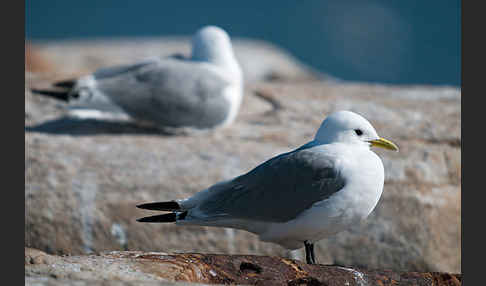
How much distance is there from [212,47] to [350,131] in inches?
120

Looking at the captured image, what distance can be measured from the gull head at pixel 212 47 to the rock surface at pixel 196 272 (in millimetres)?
3325

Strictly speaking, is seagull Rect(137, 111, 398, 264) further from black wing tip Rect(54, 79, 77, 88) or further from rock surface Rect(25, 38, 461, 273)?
black wing tip Rect(54, 79, 77, 88)

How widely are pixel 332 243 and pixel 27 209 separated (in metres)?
2.59

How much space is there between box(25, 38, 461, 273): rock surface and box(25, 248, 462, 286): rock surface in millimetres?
1841

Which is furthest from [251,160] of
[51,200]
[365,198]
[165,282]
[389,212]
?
[165,282]

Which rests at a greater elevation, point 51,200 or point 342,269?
point 51,200

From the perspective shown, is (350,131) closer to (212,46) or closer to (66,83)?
(212,46)

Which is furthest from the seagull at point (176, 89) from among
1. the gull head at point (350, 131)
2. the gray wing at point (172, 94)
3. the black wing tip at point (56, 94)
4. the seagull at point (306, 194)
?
the gull head at point (350, 131)

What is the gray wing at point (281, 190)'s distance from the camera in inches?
136

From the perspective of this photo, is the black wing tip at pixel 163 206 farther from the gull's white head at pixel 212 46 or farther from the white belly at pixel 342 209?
the gull's white head at pixel 212 46

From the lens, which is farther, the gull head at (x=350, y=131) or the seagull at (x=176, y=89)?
the seagull at (x=176, y=89)

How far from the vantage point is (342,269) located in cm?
338

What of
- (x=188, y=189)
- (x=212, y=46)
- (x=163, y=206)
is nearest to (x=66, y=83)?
(x=212, y=46)

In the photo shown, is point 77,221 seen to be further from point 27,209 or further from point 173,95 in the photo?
point 173,95
